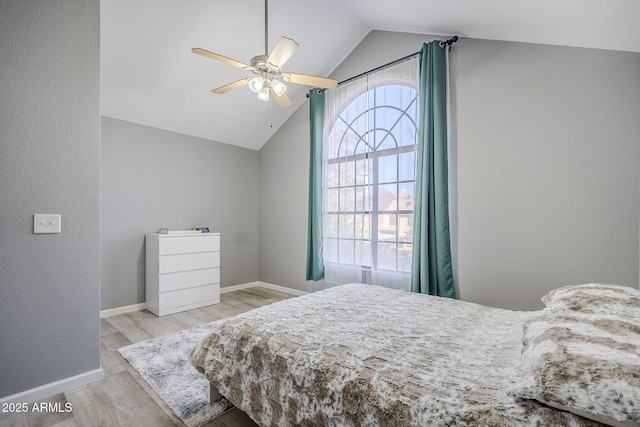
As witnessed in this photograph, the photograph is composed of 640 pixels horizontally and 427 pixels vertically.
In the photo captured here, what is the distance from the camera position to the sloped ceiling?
6.23ft

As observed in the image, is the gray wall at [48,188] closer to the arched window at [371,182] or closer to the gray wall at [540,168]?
the arched window at [371,182]

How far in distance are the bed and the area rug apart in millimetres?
270

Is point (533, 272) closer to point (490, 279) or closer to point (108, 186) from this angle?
point (490, 279)

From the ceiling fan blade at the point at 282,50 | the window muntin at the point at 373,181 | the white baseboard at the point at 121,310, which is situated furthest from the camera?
the white baseboard at the point at 121,310

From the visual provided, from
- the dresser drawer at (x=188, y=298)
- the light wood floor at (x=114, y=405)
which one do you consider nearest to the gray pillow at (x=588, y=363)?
the light wood floor at (x=114, y=405)

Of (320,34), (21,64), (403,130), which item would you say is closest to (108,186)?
(21,64)

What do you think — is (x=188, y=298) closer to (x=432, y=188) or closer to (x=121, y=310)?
(x=121, y=310)

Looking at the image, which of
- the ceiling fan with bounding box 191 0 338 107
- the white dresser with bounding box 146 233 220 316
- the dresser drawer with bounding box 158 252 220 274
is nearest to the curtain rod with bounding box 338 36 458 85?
the ceiling fan with bounding box 191 0 338 107

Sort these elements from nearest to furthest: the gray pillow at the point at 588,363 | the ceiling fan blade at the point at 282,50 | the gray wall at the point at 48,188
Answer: the gray pillow at the point at 588,363
the gray wall at the point at 48,188
the ceiling fan blade at the point at 282,50

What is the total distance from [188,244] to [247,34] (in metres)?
2.33

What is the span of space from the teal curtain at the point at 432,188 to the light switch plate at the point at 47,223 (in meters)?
2.68

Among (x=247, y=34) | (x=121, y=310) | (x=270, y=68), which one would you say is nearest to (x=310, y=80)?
(x=270, y=68)

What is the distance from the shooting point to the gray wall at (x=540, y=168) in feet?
6.62

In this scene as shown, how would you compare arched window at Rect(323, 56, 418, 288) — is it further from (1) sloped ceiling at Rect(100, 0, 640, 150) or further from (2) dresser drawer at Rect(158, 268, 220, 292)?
(2) dresser drawer at Rect(158, 268, 220, 292)
